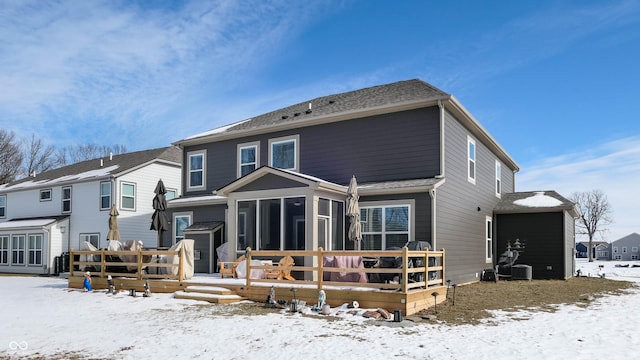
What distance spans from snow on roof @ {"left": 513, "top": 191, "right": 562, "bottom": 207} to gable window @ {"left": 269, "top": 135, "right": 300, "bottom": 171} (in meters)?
9.96

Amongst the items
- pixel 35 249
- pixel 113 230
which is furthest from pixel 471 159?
pixel 35 249

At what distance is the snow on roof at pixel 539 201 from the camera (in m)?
20.3

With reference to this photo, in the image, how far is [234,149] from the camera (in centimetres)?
2008

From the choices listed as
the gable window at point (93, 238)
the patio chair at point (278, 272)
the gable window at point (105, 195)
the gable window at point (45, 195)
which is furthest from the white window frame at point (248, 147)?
the gable window at point (45, 195)

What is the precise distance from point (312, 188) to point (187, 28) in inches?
225

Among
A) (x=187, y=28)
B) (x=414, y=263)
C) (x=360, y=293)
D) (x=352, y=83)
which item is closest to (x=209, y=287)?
(x=360, y=293)

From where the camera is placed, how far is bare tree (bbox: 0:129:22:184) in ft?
148

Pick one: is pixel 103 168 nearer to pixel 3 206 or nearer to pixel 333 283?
pixel 3 206

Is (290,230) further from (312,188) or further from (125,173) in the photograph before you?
(125,173)

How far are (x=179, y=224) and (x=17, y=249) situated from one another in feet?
43.9

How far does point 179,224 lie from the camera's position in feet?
68.1

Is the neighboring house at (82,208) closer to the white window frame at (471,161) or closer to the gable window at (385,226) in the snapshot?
the gable window at (385,226)

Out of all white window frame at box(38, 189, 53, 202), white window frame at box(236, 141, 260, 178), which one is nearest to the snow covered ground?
white window frame at box(236, 141, 260, 178)

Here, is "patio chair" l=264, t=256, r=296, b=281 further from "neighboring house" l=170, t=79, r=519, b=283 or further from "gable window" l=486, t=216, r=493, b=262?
"gable window" l=486, t=216, r=493, b=262
